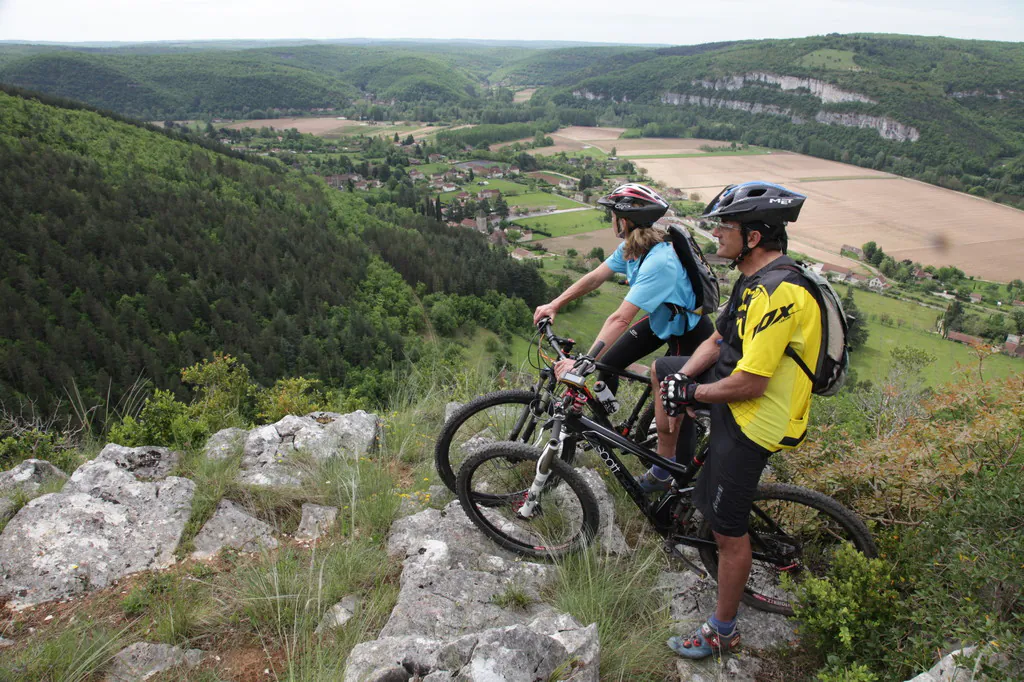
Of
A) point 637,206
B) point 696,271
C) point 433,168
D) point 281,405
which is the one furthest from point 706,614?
point 433,168

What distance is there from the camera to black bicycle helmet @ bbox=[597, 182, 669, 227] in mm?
3582

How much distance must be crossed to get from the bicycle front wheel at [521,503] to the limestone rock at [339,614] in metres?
0.93

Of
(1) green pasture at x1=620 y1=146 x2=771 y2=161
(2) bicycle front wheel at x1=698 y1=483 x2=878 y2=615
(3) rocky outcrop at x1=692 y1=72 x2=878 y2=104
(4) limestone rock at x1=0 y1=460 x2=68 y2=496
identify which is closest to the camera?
(2) bicycle front wheel at x1=698 y1=483 x2=878 y2=615

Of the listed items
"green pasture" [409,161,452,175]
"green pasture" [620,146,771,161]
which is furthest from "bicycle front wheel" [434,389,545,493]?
"green pasture" [620,146,771,161]

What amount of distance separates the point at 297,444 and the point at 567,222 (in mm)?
72278

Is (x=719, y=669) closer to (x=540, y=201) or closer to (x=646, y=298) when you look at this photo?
(x=646, y=298)

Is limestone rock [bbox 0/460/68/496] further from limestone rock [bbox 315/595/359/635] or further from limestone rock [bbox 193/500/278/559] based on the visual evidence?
limestone rock [bbox 315/595/359/635]

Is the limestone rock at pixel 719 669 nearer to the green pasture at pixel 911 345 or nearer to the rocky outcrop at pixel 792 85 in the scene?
the green pasture at pixel 911 345

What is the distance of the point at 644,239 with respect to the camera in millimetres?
3596

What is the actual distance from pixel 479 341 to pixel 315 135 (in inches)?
4616

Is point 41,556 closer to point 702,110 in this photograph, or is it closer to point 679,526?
point 679,526

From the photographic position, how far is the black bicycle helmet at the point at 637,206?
3.58 m

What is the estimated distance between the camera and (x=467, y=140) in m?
139

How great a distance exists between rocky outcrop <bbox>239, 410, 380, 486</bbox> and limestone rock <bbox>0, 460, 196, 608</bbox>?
1.94ft
